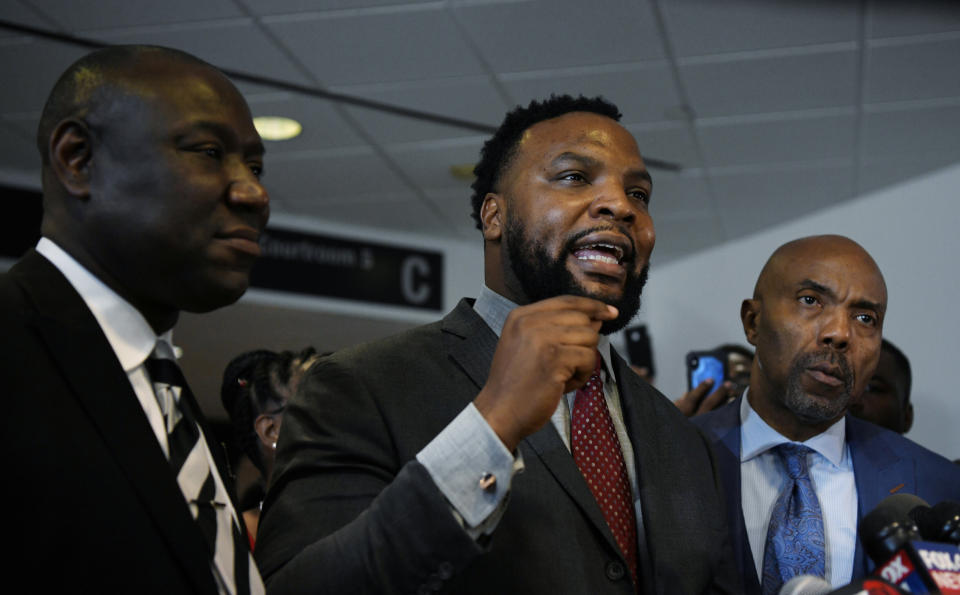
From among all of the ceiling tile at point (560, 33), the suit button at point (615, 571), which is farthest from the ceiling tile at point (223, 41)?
the suit button at point (615, 571)

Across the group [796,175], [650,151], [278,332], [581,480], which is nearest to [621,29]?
[650,151]

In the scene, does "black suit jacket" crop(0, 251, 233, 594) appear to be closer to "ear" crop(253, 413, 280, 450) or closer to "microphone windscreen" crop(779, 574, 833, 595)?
"microphone windscreen" crop(779, 574, 833, 595)

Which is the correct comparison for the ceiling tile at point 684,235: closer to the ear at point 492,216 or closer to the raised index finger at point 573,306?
the ear at point 492,216

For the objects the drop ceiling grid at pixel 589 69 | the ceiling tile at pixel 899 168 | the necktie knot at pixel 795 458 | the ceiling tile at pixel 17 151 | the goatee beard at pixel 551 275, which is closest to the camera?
the goatee beard at pixel 551 275

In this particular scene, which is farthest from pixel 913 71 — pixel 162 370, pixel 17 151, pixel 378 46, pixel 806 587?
pixel 17 151

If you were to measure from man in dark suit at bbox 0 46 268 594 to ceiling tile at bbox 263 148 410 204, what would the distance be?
12.8 feet

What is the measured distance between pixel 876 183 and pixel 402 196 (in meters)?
2.63

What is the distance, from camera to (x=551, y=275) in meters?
1.45

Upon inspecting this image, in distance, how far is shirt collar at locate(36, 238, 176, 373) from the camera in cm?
100

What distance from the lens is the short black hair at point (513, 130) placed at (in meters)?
1.67

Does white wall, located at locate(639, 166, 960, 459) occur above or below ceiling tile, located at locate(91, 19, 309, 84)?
above

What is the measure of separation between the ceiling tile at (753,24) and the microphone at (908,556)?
2822mm

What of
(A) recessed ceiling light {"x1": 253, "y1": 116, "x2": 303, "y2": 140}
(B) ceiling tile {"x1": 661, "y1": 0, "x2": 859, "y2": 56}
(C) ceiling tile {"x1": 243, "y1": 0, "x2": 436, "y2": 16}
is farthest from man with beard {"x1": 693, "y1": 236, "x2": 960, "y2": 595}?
(A) recessed ceiling light {"x1": 253, "y1": 116, "x2": 303, "y2": 140}

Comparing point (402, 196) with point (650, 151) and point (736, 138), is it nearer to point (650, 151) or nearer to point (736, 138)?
point (650, 151)
